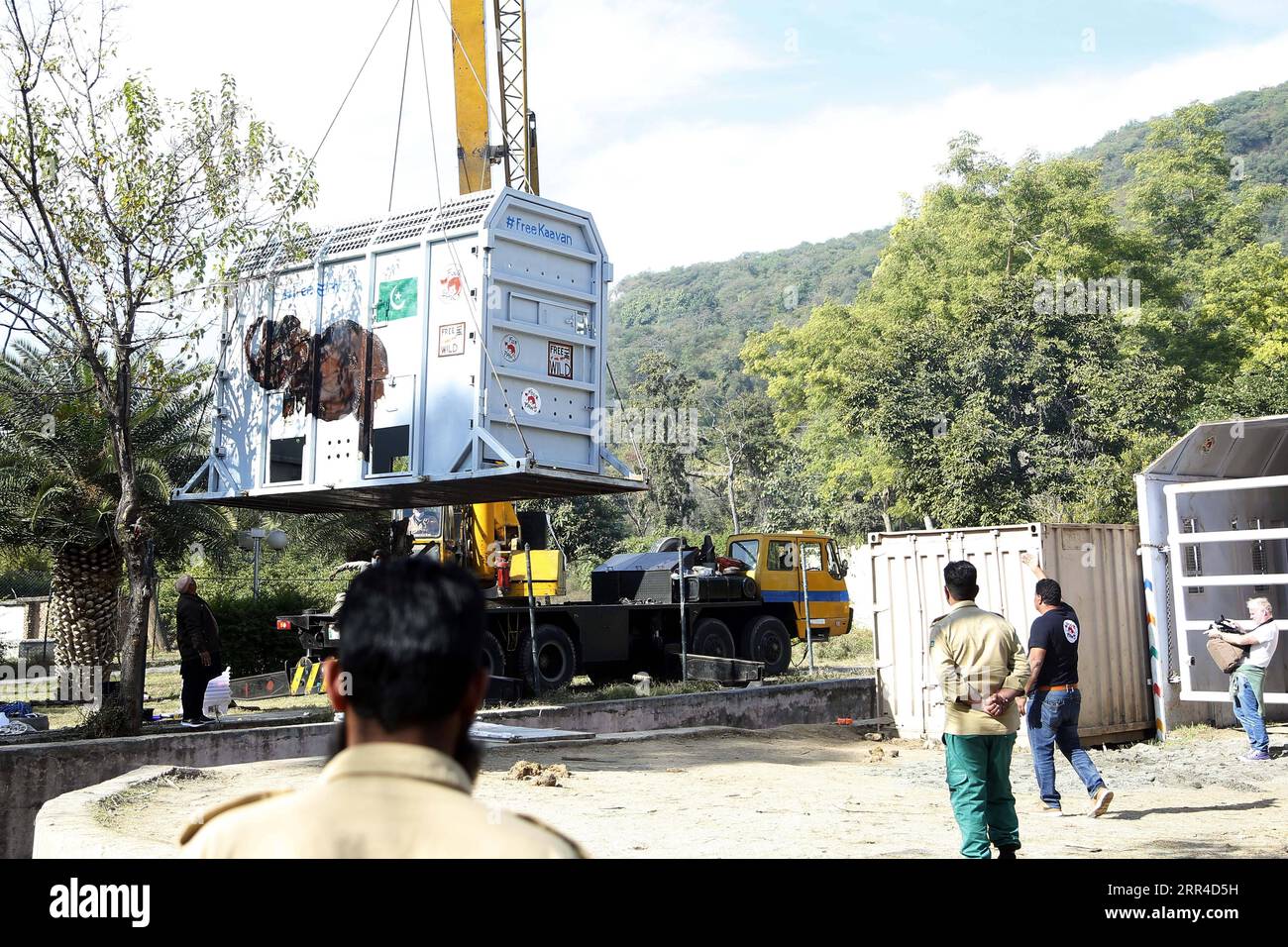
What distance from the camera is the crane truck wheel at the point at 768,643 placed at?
20.0m

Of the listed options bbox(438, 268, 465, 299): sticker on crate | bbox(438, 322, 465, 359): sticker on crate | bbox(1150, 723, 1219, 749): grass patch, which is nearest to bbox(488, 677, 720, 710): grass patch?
bbox(438, 322, 465, 359): sticker on crate

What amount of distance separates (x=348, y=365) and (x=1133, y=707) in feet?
31.1

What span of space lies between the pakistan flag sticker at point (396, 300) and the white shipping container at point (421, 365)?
1 centimetres

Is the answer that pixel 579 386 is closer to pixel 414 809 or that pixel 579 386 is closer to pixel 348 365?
pixel 348 365

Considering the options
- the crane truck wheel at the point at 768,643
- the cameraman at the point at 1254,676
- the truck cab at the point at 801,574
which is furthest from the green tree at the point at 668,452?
the cameraman at the point at 1254,676

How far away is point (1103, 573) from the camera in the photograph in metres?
13.7

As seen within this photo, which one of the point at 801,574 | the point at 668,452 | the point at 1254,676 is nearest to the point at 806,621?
the point at 801,574

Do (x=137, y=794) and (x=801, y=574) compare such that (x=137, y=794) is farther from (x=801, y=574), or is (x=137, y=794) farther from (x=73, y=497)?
(x=801, y=574)

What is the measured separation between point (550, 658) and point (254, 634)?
5.94 meters

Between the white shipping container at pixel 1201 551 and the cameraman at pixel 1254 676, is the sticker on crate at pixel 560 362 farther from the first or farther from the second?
the cameraman at pixel 1254 676

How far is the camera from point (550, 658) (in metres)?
17.0


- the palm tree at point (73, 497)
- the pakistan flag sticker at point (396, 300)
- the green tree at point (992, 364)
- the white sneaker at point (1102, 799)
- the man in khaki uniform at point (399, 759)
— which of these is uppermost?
the green tree at point (992, 364)

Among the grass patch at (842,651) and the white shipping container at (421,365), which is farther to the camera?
the grass patch at (842,651)
